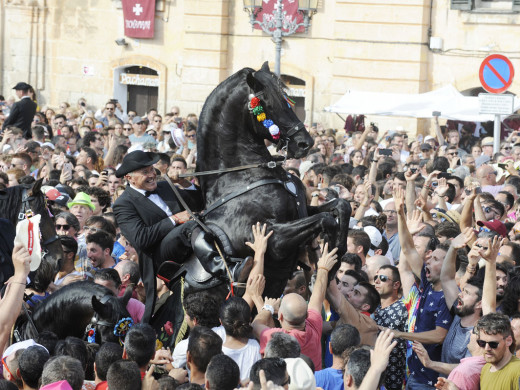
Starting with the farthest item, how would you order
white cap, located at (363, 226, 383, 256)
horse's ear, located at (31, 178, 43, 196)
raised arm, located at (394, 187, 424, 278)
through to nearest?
white cap, located at (363, 226, 383, 256)
horse's ear, located at (31, 178, 43, 196)
raised arm, located at (394, 187, 424, 278)

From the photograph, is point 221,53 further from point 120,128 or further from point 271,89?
point 271,89

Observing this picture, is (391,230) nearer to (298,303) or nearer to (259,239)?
(259,239)

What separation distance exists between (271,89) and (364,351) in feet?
8.33

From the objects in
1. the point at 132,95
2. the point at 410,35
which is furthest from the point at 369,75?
the point at 132,95

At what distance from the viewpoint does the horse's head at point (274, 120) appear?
7633 millimetres

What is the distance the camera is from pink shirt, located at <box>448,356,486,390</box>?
657cm

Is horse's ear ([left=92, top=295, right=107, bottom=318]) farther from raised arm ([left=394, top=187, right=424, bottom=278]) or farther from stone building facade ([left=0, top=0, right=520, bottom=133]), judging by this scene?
stone building facade ([left=0, top=0, right=520, bottom=133])

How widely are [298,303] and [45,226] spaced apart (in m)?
3.02

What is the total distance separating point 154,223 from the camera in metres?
8.00

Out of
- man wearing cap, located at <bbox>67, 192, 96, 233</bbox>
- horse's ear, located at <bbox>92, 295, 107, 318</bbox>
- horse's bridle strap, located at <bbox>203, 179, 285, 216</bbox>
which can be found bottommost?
horse's ear, located at <bbox>92, 295, 107, 318</bbox>

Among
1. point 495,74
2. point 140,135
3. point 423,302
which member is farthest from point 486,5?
point 423,302

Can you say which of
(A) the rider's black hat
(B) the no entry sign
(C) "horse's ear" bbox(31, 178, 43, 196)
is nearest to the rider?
(A) the rider's black hat

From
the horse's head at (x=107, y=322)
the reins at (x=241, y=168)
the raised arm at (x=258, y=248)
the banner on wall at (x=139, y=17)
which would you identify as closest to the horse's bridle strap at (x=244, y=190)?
the reins at (x=241, y=168)

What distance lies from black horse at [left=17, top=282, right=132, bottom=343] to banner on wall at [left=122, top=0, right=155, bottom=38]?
21.7 meters
